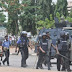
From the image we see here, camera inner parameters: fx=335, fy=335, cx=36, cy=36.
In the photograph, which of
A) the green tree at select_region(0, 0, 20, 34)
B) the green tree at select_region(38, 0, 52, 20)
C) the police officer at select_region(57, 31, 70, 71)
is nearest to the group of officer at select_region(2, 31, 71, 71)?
the police officer at select_region(57, 31, 70, 71)

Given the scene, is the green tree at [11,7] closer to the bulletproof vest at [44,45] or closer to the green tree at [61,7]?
the green tree at [61,7]

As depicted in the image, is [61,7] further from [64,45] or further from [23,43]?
[64,45]

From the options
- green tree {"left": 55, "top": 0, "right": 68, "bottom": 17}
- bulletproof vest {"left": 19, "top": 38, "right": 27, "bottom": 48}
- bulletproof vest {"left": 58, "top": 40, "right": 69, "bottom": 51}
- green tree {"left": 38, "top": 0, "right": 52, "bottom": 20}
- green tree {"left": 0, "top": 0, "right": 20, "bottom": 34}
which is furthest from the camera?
green tree {"left": 55, "top": 0, "right": 68, "bottom": 17}

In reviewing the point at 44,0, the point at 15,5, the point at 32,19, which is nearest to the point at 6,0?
the point at 15,5

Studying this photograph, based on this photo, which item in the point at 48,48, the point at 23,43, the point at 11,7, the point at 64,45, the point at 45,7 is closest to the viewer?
the point at 64,45

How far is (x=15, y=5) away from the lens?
126 feet

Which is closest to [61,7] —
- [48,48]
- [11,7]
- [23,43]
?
[11,7]

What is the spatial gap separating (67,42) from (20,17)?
96.2 ft

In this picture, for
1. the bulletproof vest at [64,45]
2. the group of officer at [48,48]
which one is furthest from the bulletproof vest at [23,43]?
the bulletproof vest at [64,45]

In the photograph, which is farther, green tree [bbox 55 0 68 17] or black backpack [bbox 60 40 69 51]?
green tree [bbox 55 0 68 17]

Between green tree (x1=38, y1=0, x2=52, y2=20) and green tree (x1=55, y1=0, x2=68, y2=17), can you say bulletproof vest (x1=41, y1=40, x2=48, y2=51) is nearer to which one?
green tree (x1=38, y1=0, x2=52, y2=20)

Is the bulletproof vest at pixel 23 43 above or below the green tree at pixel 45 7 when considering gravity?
below

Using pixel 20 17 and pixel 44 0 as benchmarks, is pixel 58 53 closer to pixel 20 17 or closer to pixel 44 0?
pixel 20 17

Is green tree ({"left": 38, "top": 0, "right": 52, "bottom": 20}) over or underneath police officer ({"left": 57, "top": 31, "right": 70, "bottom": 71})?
over
